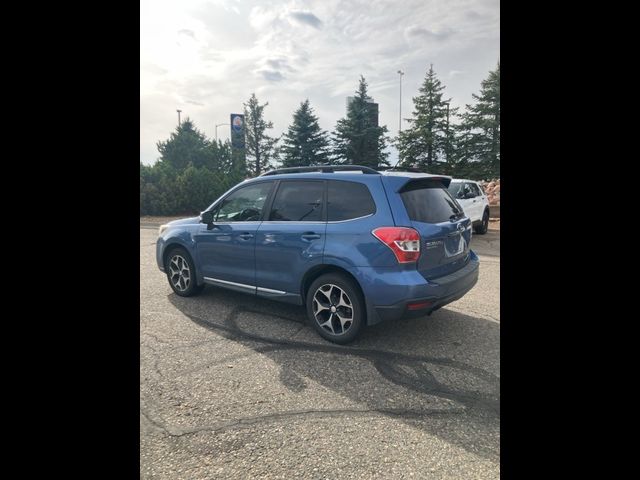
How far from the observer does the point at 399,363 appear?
2.75m

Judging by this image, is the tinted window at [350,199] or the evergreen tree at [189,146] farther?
the tinted window at [350,199]

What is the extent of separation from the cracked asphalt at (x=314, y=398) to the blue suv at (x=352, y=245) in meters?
0.35

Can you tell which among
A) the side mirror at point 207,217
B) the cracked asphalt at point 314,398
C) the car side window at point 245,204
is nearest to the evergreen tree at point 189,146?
the car side window at point 245,204

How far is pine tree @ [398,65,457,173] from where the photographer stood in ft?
5.80

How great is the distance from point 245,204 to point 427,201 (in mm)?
1728

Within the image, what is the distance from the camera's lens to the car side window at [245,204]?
11.0ft

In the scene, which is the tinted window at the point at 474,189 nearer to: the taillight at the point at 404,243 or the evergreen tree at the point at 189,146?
the taillight at the point at 404,243

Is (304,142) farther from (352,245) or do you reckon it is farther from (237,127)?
(352,245)

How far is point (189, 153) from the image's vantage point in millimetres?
2748

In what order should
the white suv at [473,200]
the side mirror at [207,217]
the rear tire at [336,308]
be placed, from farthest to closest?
the side mirror at [207,217] < the rear tire at [336,308] < the white suv at [473,200]

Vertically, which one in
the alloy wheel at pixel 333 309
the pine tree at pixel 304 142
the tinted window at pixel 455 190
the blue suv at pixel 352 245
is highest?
the pine tree at pixel 304 142
